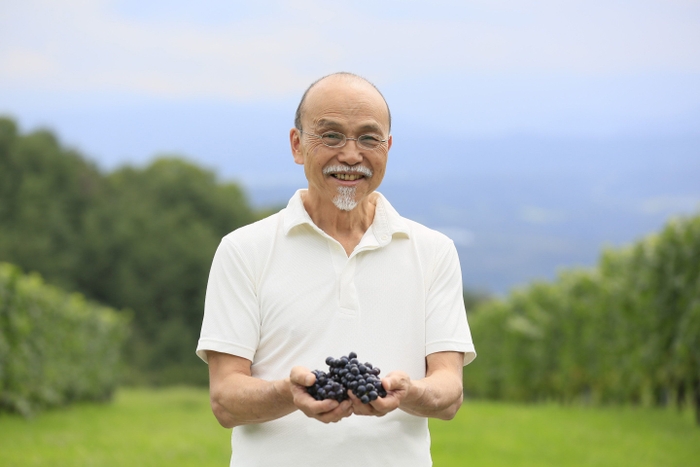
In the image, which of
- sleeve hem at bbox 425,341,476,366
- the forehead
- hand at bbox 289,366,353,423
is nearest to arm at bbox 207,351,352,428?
hand at bbox 289,366,353,423

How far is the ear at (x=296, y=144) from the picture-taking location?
11.7 ft

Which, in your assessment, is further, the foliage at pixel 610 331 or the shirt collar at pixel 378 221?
the foliage at pixel 610 331

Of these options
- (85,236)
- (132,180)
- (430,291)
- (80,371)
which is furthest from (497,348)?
(132,180)

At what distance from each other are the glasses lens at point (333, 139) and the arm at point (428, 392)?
2.89 feet

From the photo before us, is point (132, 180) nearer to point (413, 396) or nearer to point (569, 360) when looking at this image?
point (569, 360)

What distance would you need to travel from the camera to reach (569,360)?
19.4 m

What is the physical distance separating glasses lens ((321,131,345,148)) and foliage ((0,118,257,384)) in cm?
4471

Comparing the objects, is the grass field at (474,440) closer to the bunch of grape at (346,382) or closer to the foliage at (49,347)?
the foliage at (49,347)

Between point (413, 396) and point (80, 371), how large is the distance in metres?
18.1

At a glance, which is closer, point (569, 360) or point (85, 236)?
point (569, 360)

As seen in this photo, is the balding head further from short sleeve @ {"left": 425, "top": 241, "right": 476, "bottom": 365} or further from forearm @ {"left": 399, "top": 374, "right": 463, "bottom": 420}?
forearm @ {"left": 399, "top": 374, "right": 463, "bottom": 420}

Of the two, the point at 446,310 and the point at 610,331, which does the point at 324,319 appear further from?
the point at 610,331

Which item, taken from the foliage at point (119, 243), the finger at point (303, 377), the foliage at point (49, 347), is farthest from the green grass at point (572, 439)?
the foliage at point (119, 243)

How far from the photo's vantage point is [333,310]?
10.9ft
